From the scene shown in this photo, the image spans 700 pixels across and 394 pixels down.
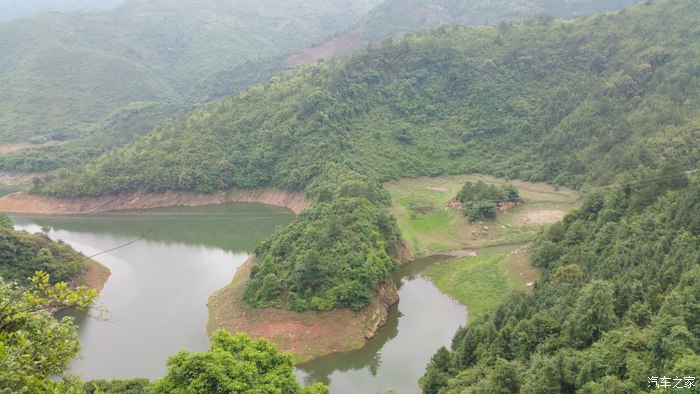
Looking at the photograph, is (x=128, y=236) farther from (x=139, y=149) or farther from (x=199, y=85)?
(x=199, y=85)

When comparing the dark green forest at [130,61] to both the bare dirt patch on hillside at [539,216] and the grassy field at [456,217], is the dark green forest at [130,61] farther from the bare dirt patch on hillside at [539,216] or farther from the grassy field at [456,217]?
the bare dirt patch on hillside at [539,216]

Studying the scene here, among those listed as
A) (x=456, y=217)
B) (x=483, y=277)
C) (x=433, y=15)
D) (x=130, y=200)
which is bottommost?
(x=130, y=200)

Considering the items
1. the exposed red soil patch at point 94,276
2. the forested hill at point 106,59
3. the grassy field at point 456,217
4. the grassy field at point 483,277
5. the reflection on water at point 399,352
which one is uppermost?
the forested hill at point 106,59

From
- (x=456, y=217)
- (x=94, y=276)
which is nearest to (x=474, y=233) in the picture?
(x=456, y=217)

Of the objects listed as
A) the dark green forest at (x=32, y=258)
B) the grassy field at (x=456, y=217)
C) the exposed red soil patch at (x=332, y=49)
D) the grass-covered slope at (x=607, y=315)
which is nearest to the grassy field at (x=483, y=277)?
the grass-covered slope at (x=607, y=315)

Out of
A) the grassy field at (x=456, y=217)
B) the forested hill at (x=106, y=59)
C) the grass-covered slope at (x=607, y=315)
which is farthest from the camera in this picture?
the forested hill at (x=106, y=59)

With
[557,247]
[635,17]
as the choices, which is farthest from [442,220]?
[635,17]

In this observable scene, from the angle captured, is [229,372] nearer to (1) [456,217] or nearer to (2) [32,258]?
(2) [32,258]
